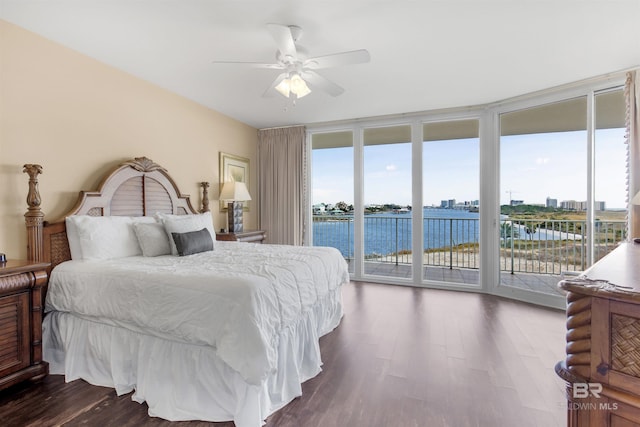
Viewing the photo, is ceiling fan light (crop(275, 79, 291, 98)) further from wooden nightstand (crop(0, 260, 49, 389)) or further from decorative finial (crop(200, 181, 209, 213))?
wooden nightstand (crop(0, 260, 49, 389))

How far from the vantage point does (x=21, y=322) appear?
1.94 metres

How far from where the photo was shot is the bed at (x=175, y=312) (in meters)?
1.62

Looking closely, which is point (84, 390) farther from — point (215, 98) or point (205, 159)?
point (215, 98)

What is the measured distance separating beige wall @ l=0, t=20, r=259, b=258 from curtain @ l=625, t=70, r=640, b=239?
15.8 ft

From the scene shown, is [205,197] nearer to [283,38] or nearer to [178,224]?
[178,224]

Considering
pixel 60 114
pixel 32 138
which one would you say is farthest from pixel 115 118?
pixel 32 138

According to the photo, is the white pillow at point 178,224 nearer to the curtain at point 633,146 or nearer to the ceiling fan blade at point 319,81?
the ceiling fan blade at point 319,81

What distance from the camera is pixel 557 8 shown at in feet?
6.66

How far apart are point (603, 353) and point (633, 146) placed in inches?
129

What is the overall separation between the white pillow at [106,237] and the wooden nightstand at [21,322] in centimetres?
38

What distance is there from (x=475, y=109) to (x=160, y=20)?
3.87 metres

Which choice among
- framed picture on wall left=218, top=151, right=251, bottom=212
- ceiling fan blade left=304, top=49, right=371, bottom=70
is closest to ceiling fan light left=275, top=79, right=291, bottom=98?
ceiling fan blade left=304, top=49, right=371, bottom=70

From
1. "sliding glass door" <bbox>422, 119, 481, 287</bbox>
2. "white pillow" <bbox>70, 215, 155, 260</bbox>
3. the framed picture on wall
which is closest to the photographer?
"white pillow" <bbox>70, 215, 155, 260</bbox>

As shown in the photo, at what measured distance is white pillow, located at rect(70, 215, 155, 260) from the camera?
7.86 feet
